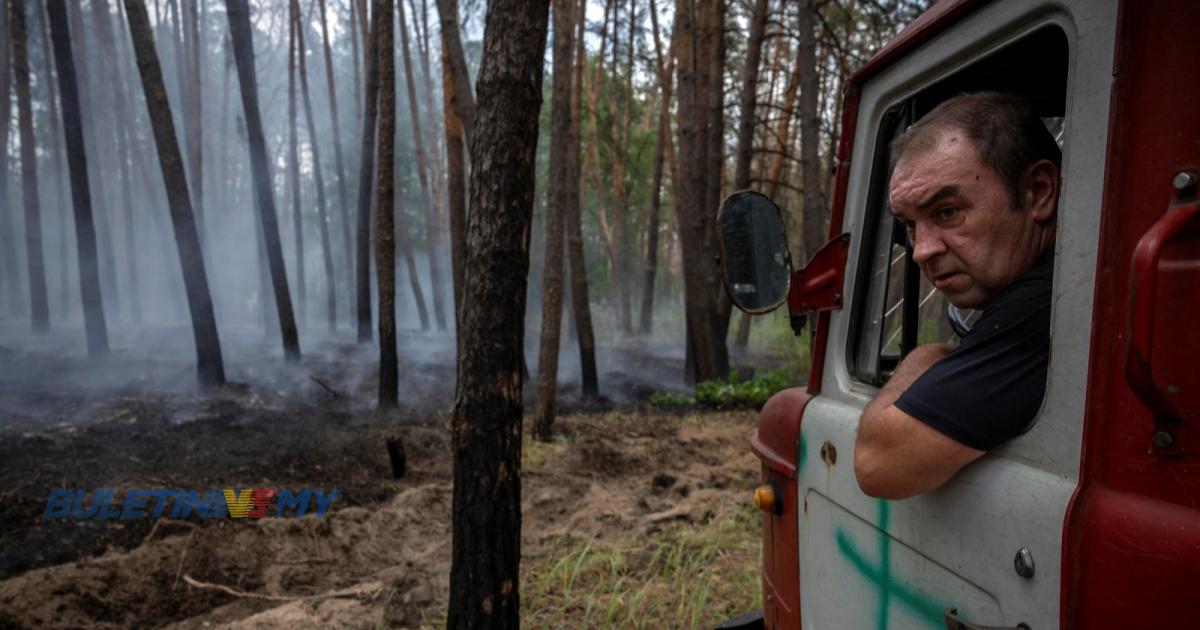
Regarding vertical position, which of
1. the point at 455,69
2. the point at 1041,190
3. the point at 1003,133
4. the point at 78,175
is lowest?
the point at 1041,190

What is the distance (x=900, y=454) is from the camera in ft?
4.07

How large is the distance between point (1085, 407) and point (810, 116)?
30.9ft

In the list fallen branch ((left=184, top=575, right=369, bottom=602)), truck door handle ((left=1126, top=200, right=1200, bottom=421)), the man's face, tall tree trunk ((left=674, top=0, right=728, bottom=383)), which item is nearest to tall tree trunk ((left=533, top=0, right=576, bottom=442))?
tall tree trunk ((left=674, top=0, right=728, bottom=383))

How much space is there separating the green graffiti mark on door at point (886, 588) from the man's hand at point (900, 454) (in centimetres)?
20

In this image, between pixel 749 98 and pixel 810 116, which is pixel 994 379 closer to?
pixel 810 116

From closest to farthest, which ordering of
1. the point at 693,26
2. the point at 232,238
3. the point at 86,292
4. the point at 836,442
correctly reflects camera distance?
the point at 836,442, the point at 693,26, the point at 86,292, the point at 232,238

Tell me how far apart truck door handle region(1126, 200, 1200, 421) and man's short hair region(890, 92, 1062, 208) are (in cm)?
48

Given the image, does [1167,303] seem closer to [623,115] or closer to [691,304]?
[691,304]

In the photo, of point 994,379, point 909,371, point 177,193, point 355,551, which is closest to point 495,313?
point 909,371

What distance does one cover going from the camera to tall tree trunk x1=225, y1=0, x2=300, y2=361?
13.0 meters

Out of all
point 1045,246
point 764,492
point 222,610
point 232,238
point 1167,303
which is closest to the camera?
point 1167,303

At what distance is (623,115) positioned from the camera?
21.4 meters

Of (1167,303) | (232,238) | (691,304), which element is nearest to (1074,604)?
(1167,303)

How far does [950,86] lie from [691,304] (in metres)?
9.17
